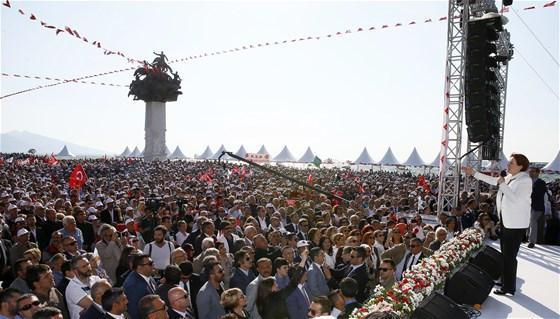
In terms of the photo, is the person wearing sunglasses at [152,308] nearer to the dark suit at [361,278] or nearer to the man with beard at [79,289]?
the man with beard at [79,289]

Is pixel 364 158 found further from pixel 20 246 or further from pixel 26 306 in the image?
pixel 26 306

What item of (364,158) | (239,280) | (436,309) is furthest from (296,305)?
(364,158)

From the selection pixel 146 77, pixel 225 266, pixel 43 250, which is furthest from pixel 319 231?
pixel 146 77

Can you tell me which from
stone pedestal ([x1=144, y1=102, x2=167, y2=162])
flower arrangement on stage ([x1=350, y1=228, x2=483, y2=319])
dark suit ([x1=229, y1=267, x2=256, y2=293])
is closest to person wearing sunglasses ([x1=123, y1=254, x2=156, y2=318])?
dark suit ([x1=229, y1=267, x2=256, y2=293])

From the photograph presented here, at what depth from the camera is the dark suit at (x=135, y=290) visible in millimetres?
5355

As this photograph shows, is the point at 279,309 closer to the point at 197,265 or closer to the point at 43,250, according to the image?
the point at 197,265

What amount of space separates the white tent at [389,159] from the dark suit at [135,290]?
58.1 m

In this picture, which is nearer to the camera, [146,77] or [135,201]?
[135,201]

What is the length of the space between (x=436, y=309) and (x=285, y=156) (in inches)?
2625

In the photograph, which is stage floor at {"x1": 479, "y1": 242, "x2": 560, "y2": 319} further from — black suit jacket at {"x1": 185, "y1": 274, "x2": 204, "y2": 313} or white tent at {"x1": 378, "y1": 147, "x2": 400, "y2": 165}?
white tent at {"x1": 378, "y1": 147, "x2": 400, "y2": 165}

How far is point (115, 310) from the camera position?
14.2 feet

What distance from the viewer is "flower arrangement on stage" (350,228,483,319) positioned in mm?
4312

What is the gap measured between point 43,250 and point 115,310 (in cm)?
531

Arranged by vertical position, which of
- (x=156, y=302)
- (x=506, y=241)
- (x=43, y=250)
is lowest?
(x=43, y=250)
